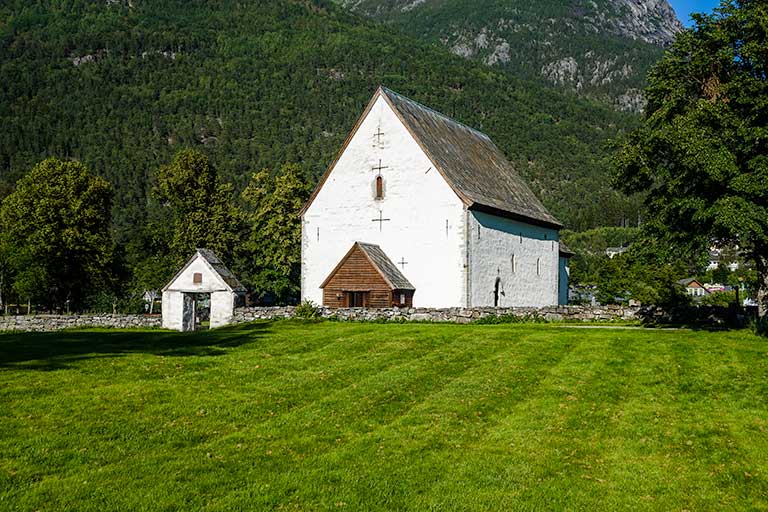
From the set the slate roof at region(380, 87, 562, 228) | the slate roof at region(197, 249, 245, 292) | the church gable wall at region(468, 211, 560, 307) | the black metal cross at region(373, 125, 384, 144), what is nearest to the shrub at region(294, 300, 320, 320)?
the church gable wall at region(468, 211, 560, 307)

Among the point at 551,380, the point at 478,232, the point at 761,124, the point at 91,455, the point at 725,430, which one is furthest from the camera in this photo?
the point at 478,232

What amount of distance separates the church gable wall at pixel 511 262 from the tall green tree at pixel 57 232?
32525 millimetres

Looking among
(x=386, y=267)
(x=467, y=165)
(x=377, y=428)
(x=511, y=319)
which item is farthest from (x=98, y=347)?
(x=467, y=165)

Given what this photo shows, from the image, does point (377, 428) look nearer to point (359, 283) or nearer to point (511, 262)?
point (359, 283)

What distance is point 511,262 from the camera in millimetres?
40594

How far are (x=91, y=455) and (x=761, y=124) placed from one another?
2301 centimetres

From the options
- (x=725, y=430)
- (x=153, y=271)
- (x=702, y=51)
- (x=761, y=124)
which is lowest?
(x=725, y=430)

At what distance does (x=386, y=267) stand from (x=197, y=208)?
30681 millimetres

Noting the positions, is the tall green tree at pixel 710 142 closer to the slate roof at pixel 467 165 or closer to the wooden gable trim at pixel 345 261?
the slate roof at pixel 467 165

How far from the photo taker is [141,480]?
9680 millimetres

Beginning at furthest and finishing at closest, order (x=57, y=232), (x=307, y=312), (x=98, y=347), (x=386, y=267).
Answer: (x=57, y=232)
(x=386, y=267)
(x=307, y=312)
(x=98, y=347)

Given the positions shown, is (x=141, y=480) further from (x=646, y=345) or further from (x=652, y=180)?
(x=652, y=180)

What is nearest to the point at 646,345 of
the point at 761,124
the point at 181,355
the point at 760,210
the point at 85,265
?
the point at 760,210

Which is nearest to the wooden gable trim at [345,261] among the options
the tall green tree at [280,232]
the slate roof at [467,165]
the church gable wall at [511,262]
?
the church gable wall at [511,262]
